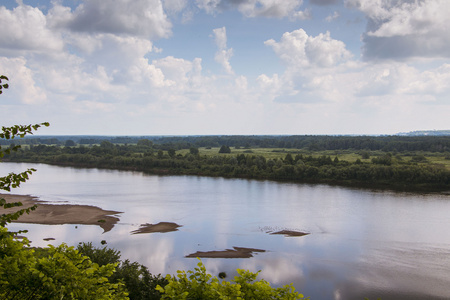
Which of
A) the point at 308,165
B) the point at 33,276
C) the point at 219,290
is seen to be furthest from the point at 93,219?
the point at 308,165

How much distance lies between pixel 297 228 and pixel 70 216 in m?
23.2

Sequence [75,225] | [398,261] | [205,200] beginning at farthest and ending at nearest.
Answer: [205,200] → [75,225] → [398,261]

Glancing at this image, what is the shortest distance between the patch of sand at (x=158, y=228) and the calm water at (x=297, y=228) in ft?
3.38

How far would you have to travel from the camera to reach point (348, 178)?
6162 cm

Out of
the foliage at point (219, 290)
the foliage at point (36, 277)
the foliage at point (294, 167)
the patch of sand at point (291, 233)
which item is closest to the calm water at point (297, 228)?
the patch of sand at point (291, 233)

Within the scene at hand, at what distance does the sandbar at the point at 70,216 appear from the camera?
114ft

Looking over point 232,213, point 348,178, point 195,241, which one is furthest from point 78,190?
point 348,178

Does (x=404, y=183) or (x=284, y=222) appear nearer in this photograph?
(x=284, y=222)

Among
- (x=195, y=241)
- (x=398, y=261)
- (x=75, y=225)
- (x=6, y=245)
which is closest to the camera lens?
(x=6, y=245)

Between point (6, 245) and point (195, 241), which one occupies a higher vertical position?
point (6, 245)

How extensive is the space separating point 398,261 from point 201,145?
13642 cm

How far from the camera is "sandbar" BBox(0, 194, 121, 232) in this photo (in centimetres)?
3481

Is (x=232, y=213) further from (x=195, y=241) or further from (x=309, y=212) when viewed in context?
(x=195, y=241)

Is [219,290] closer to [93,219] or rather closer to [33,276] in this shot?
[33,276]
